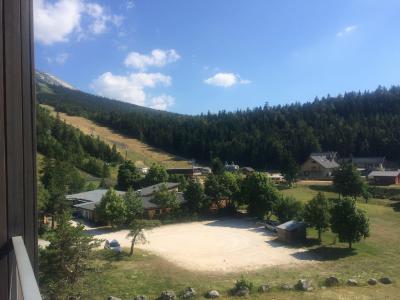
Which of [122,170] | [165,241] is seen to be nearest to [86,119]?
[122,170]

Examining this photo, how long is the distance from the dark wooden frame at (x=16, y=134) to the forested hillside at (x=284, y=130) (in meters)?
63.6

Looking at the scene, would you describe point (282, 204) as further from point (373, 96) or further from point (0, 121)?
point (373, 96)

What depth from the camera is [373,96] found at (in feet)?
325

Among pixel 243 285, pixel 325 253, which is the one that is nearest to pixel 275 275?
pixel 243 285

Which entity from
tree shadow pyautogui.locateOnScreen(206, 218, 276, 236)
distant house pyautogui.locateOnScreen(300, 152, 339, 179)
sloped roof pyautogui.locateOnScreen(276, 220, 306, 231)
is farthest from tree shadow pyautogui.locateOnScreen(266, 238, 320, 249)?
distant house pyautogui.locateOnScreen(300, 152, 339, 179)

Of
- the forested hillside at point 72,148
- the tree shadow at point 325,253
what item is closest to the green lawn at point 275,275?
the tree shadow at point 325,253

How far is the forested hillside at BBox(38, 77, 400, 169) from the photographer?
73750 mm

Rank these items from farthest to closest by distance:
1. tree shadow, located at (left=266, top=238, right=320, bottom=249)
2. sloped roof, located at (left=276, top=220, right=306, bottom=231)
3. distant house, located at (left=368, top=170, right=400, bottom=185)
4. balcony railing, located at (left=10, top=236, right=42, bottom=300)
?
distant house, located at (left=368, top=170, right=400, bottom=185)
sloped roof, located at (left=276, top=220, right=306, bottom=231)
tree shadow, located at (left=266, top=238, right=320, bottom=249)
balcony railing, located at (left=10, top=236, right=42, bottom=300)

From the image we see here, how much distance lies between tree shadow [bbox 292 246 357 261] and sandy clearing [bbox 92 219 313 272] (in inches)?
2.2

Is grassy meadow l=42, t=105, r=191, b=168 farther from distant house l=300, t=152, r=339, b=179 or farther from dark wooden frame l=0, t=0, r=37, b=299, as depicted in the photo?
dark wooden frame l=0, t=0, r=37, b=299

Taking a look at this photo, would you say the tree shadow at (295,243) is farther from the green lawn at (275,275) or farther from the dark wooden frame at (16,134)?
the dark wooden frame at (16,134)

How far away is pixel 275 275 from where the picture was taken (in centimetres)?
1856

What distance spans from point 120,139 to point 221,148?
26.5 meters

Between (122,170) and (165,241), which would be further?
(122,170)
